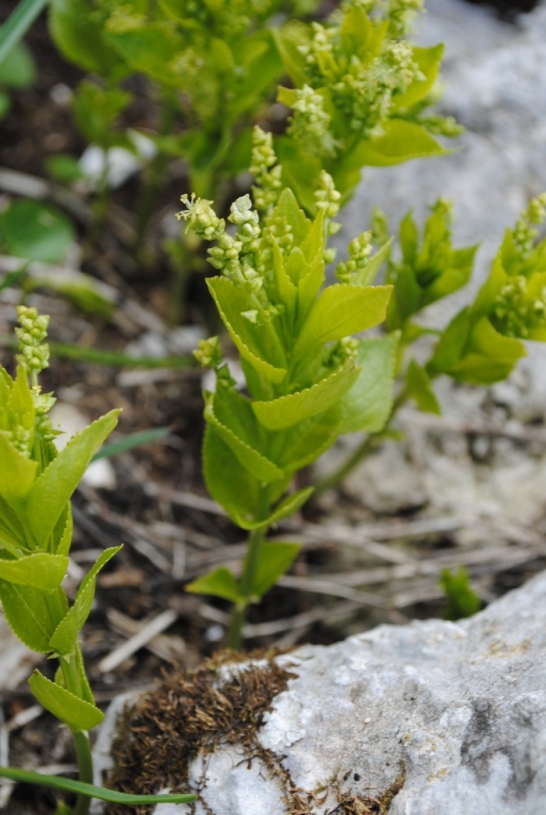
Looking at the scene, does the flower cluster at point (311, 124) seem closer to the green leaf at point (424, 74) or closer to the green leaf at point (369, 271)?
the green leaf at point (424, 74)

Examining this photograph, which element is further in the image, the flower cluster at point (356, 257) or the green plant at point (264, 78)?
the green plant at point (264, 78)

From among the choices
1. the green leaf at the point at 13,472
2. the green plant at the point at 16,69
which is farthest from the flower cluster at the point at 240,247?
the green plant at the point at 16,69

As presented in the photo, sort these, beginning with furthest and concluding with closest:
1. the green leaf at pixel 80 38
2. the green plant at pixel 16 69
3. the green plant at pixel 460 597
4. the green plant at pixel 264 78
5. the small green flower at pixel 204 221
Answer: the green plant at pixel 16 69
the green leaf at pixel 80 38
the green plant at pixel 460 597
the green plant at pixel 264 78
the small green flower at pixel 204 221

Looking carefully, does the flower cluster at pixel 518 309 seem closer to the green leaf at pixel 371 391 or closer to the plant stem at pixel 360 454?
the green leaf at pixel 371 391

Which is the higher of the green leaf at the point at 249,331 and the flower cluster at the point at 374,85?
the flower cluster at the point at 374,85

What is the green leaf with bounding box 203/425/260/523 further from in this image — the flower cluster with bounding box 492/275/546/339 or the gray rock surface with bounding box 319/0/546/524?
the gray rock surface with bounding box 319/0/546/524

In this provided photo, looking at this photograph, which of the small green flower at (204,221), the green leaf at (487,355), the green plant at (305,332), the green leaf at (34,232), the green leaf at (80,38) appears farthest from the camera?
the green leaf at (34,232)

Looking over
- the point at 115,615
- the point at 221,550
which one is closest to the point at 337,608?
the point at 221,550

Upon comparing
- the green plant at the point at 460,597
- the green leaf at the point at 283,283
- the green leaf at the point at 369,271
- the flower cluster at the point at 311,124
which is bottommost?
the green plant at the point at 460,597

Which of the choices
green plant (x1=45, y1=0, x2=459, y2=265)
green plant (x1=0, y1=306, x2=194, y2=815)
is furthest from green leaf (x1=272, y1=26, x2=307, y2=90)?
green plant (x1=0, y1=306, x2=194, y2=815)
